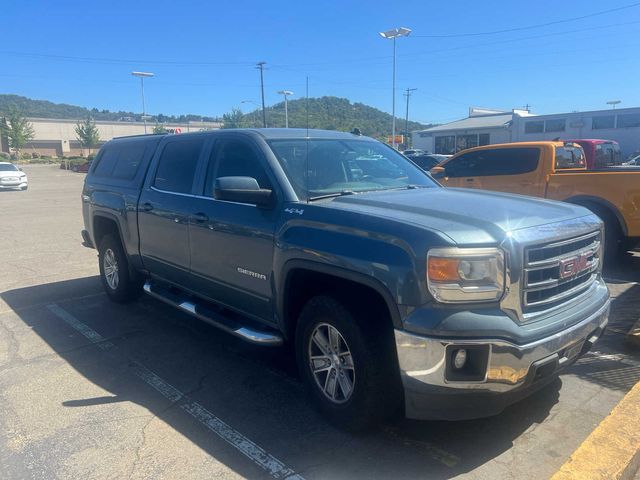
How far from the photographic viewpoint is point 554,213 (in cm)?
332

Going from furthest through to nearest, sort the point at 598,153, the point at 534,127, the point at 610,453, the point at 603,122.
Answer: the point at 534,127, the point at 603,122, the point at 598,153, the point at 610,453

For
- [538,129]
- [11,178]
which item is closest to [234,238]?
[11,178]

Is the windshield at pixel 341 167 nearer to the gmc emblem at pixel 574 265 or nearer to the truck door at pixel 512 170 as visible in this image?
the gmc emblem at pixel 574 265

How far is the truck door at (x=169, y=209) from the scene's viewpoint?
15.4 ft

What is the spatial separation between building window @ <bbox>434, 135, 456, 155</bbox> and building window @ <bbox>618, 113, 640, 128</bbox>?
1472 centimetres

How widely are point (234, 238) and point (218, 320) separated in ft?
2.34

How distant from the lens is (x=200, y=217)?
4402 millimetres

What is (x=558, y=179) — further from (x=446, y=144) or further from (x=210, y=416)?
(x=446, y=144)

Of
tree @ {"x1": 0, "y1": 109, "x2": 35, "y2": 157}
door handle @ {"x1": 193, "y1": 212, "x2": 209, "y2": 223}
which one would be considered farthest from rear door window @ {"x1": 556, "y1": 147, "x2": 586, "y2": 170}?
tree @ {"x1": 0, "y1": 109, "x2": 35, "y2": 157}

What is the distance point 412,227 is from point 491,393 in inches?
38.6

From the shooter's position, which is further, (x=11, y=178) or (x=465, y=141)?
(x=465, y=141)

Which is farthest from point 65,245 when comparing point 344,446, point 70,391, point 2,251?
point 344,446

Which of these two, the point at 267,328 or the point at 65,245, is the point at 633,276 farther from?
the point at 65,245

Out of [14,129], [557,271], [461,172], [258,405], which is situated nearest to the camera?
[557,271]
